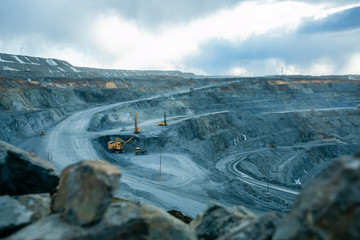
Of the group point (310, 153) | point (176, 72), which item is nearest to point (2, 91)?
point (310, 153)

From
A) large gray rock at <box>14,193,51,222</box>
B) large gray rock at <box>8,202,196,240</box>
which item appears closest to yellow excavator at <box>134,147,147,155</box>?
large gray rock at <box>14,193,51,222</box>

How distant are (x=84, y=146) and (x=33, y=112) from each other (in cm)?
1364

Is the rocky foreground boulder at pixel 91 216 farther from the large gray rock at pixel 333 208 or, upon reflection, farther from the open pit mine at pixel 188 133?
the open pit mine at pixel 188 133

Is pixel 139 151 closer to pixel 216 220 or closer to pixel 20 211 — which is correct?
pixel 216 220

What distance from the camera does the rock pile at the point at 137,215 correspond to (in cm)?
363

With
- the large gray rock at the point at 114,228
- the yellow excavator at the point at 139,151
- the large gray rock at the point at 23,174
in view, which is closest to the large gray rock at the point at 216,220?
the large gray rock at the point at 114,228

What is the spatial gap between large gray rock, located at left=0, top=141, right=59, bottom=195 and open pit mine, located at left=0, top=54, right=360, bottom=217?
10.4 metres

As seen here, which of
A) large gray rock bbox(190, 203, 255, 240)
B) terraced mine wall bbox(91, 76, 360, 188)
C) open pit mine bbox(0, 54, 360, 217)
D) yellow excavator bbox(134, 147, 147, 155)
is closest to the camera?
large gray rock bbox(190, 203, 255, 240)

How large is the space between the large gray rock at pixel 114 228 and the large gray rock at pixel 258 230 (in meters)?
1.32

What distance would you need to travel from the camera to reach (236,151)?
1761 inches

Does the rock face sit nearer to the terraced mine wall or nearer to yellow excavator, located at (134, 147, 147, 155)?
the terraced mine wall

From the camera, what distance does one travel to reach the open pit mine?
22688 mm

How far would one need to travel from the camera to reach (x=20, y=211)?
5.69 metres

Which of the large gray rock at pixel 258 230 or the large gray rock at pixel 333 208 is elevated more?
the large gray rock at pixel 333 208
